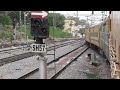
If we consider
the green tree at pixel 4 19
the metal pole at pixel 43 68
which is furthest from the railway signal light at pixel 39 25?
the green tree at pixel 4 19

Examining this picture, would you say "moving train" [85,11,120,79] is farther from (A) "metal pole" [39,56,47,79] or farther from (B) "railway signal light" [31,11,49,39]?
(B) "railway signal light" [31,11,49,39]

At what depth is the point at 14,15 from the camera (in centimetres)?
4997

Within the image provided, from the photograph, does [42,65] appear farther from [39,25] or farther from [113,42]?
[113,42]

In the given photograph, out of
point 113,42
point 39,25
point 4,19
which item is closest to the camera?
point 39,25

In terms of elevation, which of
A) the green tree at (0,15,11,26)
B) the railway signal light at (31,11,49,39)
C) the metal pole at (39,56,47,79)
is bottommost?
the metal pole at (39,56,47,79)

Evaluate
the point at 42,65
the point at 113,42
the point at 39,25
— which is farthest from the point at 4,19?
the point at 39,25

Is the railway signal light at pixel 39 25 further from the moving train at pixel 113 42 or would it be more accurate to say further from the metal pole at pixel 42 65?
the moving train at pixel 113 42

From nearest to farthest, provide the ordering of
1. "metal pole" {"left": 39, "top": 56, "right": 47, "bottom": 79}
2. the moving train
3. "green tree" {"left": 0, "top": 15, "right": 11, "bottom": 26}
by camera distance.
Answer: "metal pole" {"left": 39, "top": 56, "right": 47, "bottom": 79}, the moving train, "green tree" {"left": 0, "top": 15, "right": 11, "bottom": 26}

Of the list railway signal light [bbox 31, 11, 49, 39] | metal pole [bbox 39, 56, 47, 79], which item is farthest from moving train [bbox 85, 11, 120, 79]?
railway signal light [bbox 31, 11, 49, 39]

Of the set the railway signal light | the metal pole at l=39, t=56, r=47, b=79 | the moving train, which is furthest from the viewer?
the moving train

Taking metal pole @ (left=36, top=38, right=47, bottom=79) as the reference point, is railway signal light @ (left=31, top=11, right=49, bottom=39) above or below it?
above
